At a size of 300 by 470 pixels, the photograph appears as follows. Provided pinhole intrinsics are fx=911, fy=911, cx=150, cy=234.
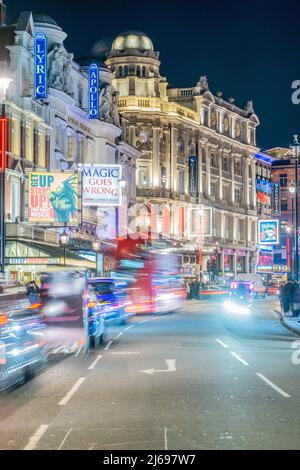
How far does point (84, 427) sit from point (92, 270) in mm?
52386

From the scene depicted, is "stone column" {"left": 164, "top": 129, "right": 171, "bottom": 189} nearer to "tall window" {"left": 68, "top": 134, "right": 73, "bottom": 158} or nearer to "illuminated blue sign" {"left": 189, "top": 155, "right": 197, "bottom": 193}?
"illuminated blue sign" {"left": 189, "top": 155, "right": 197, "bottom": 193}

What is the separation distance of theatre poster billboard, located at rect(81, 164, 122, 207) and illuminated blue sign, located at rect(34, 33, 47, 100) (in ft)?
24.0

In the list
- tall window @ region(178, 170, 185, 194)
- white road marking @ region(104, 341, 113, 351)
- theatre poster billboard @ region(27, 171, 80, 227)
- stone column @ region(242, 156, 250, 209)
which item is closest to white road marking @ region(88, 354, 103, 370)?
white road marking @ region(104, 341, 113, 351)

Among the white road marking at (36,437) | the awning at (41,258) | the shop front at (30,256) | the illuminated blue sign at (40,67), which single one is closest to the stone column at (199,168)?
the awning at (41,258)

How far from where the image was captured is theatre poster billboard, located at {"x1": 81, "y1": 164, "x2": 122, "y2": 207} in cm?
6119

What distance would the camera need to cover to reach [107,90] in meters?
76.8

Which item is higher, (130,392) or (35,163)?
(35,163)

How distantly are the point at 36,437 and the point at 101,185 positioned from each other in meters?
50.1

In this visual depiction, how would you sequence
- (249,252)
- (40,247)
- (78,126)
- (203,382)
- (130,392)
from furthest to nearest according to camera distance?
(249,252)
(78,126)
(40,247)
(203,382)
(130,392)

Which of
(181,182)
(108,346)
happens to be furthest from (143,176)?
(108,346)

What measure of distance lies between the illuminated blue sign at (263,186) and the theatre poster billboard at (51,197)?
261 ft

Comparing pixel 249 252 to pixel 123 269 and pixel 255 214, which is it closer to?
pixel 255 214

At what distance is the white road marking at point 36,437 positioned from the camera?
1123 centimetres
